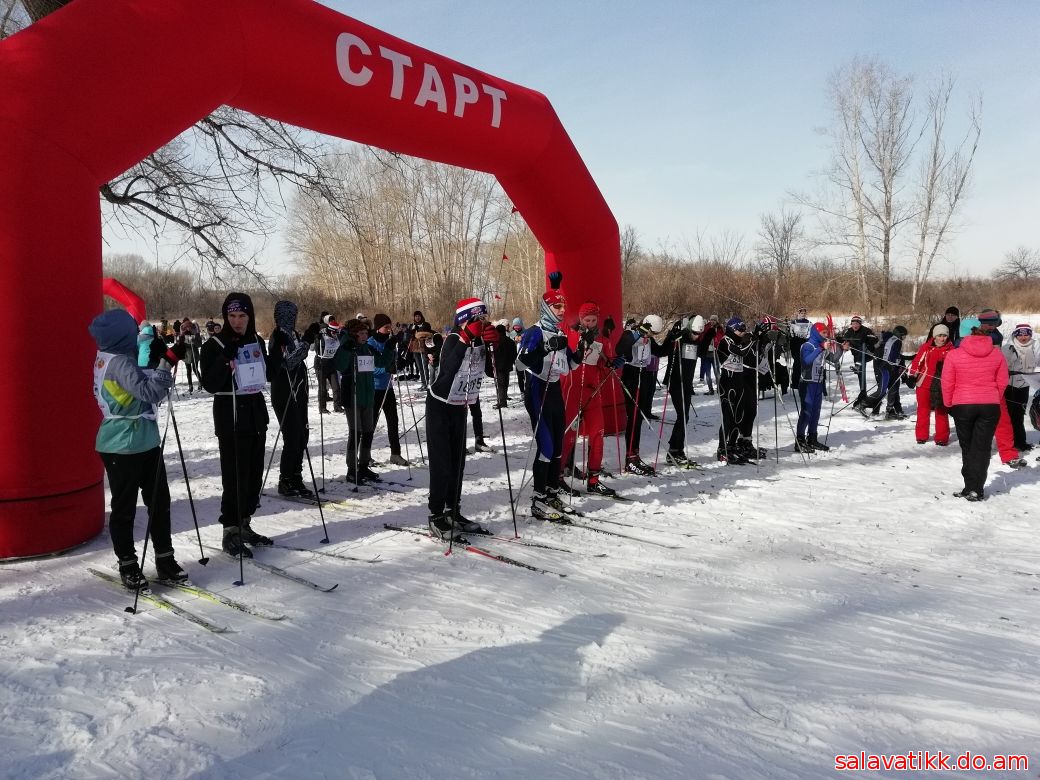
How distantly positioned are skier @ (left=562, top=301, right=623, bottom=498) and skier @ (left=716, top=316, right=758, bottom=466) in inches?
66.4

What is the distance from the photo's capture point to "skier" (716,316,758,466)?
26.2 feet

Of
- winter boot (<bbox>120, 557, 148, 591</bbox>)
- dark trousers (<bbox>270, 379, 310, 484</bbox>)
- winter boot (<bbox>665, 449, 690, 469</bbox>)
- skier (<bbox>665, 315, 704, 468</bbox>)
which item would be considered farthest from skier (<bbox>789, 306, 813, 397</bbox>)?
winter boot (<bbox>120, 557, 148, 591</bbox>)

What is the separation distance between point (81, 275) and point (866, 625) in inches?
211

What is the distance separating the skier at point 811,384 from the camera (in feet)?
27.8

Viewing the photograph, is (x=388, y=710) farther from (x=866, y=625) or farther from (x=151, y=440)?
(x=866, y=625)

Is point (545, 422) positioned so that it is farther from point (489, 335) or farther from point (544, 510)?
point (489, 335)

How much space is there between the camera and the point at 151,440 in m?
3.93

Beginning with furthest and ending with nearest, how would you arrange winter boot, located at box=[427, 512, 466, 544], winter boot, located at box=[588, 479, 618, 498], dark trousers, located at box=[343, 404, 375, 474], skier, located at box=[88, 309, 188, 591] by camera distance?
1. dark trousers, located at box=[343, 404, 375, 474]
2. winter boot, located at box=[588, 479, 618, 498]
3. winter boot, located at box=[427, 512, 466, 544]
4. skier, located at box=[88, 309, 188, 591]

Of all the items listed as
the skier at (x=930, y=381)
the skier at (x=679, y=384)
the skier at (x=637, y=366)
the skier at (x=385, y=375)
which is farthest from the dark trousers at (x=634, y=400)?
the skier at (x=930, y=381)

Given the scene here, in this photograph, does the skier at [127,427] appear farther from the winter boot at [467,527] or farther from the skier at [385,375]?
the skier at [385,375]

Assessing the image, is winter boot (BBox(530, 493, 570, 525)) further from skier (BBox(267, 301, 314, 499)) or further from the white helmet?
the white helmet

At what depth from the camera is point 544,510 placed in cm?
577

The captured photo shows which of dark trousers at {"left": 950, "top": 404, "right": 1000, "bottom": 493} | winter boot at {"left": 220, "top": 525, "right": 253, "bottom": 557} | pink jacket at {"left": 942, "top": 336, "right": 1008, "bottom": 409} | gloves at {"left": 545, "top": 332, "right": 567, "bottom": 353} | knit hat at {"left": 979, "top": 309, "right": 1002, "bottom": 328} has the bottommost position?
winter boot at {"left": 220, "top": 525, "right": 253, "bottom": 557}

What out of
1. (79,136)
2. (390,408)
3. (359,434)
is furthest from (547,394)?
(79,136)
